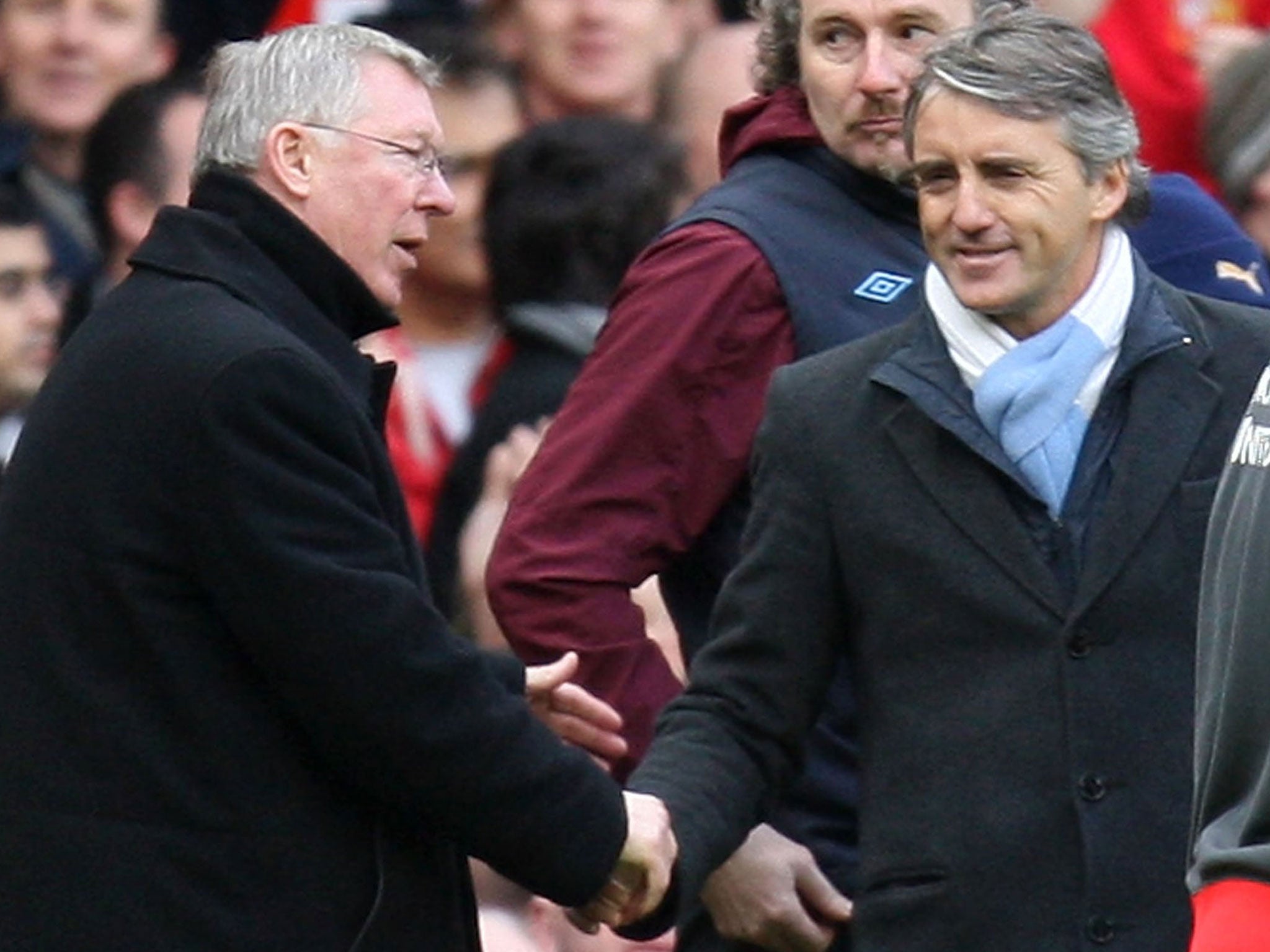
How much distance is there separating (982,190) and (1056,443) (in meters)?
0.33

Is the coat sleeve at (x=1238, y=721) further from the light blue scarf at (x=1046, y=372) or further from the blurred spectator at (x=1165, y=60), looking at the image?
the blurred spectator at (x=1165, y=60)

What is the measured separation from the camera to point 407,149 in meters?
5.26

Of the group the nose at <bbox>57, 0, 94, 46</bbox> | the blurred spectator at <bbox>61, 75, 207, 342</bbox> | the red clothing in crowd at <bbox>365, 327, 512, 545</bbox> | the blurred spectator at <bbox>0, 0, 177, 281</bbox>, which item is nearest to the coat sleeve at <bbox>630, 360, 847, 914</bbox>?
the red clothing in crowd at <bbox>365, 327, 512, 545</bbox>

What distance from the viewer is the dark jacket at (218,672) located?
4.90 metres

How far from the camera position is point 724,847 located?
5.30 meters

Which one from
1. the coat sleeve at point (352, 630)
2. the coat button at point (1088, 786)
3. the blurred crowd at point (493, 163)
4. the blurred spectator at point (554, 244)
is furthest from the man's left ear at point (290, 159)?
the blurred spectator at point (554, 244)

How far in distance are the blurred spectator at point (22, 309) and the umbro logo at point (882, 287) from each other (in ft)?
8.00

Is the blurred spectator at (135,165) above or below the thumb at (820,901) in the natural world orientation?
below

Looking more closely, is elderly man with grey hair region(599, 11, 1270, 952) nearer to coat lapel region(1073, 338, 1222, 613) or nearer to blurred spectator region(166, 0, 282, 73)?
coat lapel region(1073, 338, 1222, 613)

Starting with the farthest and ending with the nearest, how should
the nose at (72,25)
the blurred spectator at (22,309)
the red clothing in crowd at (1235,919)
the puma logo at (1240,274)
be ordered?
1. the nose at (72,25)
2. the blurred spectator at (22,309)
3. the puma logo at (1240,274)
4. the red clothing in crowd at (1235,919)

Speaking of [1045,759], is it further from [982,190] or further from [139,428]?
[139,428]

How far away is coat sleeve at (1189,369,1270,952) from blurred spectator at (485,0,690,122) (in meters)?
4.59

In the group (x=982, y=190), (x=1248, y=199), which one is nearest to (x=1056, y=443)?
(x=982, y=190)

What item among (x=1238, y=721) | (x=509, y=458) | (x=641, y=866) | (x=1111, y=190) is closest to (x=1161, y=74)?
(x=509, y=458)
